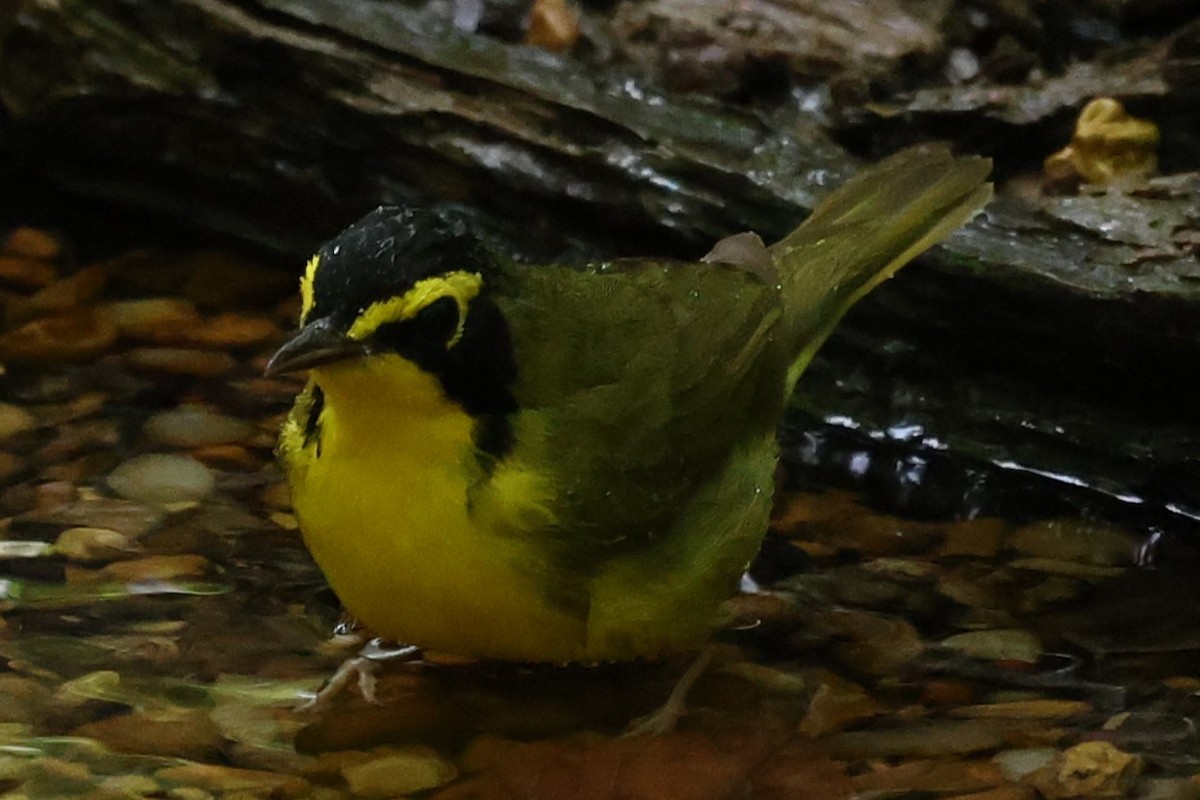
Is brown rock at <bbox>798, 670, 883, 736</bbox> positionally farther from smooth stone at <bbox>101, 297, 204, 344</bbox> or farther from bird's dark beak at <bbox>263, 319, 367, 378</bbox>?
smooth stone at <bbox>101, 297, 204, 344</bbox>

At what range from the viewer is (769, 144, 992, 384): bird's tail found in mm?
4090

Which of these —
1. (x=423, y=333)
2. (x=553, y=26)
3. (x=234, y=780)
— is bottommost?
(x=234, y=780)

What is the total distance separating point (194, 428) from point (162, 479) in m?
0.30

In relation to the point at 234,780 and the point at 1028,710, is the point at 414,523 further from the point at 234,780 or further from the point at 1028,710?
the point at 1028,710

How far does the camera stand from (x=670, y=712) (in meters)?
3.35

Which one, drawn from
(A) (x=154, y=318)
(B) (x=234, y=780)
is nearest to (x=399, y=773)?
(B) (x=234, y=780)

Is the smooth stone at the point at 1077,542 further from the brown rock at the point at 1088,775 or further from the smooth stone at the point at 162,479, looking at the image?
the smooth stone at the point at 162,479

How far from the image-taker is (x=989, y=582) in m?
3.96

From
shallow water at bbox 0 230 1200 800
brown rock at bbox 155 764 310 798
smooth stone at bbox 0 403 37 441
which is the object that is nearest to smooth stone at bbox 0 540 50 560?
shallow water at bbox 0 230 1200 800

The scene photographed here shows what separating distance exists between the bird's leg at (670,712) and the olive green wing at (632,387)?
0.95 feet

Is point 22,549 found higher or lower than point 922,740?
lower

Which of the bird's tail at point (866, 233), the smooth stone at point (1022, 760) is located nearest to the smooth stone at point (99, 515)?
the bird's tail at point (866, 233)

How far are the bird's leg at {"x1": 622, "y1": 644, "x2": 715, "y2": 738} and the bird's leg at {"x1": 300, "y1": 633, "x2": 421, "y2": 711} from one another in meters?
0.49

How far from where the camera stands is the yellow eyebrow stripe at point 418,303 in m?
2.76
